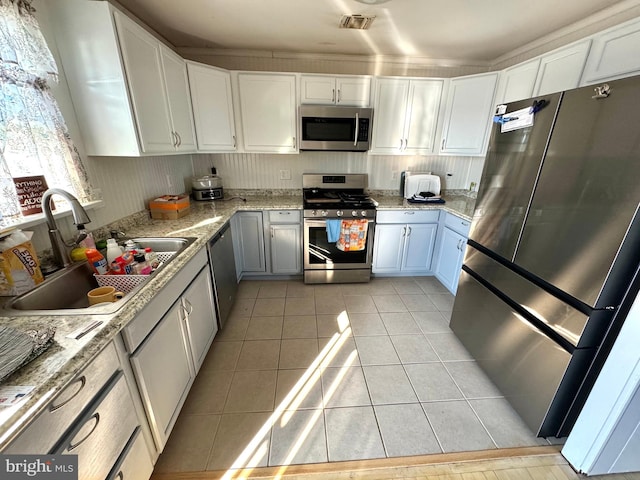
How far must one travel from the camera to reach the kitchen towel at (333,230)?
2.71 meters

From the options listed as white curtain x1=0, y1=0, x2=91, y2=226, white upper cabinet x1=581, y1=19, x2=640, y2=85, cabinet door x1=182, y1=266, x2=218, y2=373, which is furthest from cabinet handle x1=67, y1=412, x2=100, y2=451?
white upper cabinet x1=581, y1=19, x2=640, y2=85

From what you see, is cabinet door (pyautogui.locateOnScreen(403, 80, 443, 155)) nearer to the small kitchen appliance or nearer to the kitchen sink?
the small kitchen appliance

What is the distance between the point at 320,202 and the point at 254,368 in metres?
1.71

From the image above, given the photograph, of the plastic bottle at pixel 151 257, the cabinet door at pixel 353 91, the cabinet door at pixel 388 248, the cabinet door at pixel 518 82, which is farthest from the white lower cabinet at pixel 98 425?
the cabinet door at pixel 518 82

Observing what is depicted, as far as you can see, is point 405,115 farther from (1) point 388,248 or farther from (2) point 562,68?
(1) point 388,248

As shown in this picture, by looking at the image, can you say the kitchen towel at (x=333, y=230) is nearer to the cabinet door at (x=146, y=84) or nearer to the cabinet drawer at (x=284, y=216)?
the cabinet drawer at (x=284, y=216)

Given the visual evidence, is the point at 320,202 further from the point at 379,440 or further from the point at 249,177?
the point at 379,440

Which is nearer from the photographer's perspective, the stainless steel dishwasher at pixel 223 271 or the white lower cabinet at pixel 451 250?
the stainless steel dishwasher at pixel 223 271

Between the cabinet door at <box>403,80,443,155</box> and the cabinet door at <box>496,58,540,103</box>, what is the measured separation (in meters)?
0.56

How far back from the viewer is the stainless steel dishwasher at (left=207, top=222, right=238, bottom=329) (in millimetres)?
2006

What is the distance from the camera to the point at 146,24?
2135 millimetres

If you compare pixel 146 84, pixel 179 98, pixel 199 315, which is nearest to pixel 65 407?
pixel 199 315

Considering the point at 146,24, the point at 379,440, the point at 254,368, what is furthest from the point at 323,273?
the point at 146,24

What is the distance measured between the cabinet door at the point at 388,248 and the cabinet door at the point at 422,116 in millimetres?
911
